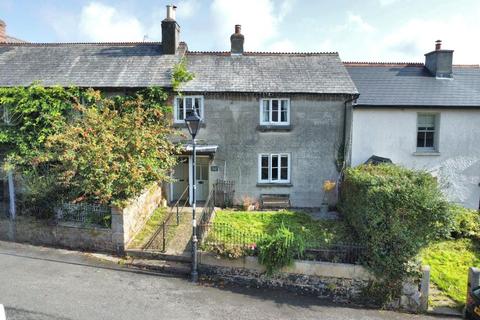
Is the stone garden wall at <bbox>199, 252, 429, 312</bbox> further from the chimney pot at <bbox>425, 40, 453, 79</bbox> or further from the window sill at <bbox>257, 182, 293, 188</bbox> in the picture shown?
the chimney pot at <bbox>425, 40, 453, 79</bbox>

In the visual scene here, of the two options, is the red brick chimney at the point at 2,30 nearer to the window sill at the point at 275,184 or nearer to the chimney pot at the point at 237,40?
the chimney pot at the point at 237,40

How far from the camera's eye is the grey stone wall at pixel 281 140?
16.0m

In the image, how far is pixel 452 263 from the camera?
11328 mm

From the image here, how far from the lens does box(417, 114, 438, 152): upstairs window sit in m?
17.2

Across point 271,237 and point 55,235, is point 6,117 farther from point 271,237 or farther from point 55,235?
point 271,237

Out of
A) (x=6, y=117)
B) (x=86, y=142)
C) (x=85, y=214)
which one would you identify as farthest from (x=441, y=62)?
(x=6, y=117)

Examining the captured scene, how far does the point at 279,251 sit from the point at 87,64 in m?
13.9

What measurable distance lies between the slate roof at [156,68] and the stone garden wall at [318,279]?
8662mm

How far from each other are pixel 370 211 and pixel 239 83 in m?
9.16

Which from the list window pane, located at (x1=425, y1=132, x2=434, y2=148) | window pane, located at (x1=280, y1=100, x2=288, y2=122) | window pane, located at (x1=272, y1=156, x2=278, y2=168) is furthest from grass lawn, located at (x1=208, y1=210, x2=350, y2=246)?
window pane, located at (x1=425, y1=132, x2=434, y2=148)

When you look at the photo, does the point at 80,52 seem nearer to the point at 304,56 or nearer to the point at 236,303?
the point at 304,56

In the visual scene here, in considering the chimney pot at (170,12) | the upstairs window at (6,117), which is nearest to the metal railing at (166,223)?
the upstairs window at (6,117)

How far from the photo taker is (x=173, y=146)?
14.9 meters

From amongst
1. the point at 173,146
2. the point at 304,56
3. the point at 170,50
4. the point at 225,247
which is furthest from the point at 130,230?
the point at 304,56
